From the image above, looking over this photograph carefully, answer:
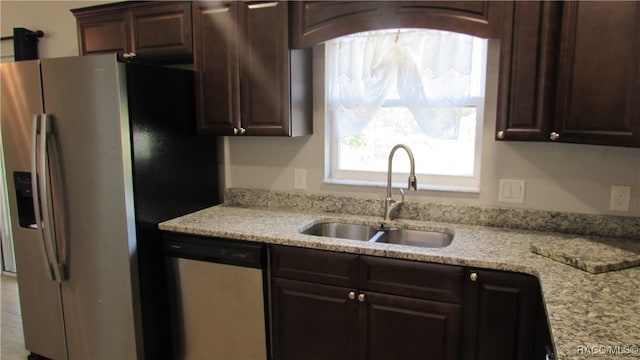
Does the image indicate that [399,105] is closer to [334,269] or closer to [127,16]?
[334,269]

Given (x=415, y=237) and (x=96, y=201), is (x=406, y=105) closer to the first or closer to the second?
(x=415, y=237)

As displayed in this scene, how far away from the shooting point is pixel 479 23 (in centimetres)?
195

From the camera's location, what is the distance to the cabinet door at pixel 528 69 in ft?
5.95

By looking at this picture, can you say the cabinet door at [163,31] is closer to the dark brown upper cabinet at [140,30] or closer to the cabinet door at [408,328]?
the dark brown upper cabinet at [140,30]

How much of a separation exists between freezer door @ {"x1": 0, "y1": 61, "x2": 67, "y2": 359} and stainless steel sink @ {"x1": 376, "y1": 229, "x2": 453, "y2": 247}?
182 centimetres

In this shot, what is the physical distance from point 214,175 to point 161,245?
24.7 inches

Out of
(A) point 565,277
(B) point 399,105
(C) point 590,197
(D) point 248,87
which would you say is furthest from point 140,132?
(C) point 590,197

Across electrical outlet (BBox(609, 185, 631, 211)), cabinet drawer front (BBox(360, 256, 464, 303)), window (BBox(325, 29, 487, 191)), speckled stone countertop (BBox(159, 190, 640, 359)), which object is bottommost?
cabinet drawer front (BBox(360, 256, 464, 303))

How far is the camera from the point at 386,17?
82.0 inches

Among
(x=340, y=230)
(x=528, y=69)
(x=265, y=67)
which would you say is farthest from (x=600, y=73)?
(x=265, y=67)

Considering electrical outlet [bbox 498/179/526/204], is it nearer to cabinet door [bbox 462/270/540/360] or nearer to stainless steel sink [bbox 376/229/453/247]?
stainless steel sink [bbox 376/229/453/247]

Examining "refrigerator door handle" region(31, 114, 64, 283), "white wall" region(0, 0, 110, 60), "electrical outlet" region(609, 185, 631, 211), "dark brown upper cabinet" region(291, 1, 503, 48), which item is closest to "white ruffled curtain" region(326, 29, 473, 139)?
"dark brown upper cabinet" region(291, 1, 503, 48)

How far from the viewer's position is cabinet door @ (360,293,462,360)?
71.2 inches

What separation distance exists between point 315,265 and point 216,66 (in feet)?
4.08
